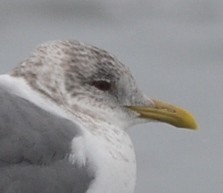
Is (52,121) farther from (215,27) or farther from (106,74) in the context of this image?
(215,27)

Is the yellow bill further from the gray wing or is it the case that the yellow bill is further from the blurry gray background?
the blurry gray background

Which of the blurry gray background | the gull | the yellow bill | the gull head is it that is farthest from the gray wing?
the blurry gray background

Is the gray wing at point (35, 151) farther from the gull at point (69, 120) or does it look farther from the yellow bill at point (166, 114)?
the yellow bill at point (166, 114)

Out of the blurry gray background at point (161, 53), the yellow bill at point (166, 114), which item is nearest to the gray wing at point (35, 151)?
the yellow bill at point (166, 114)

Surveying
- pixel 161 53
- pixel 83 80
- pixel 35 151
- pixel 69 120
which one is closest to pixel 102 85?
pixel 83 80

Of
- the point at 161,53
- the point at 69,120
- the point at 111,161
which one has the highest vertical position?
the point at 69,120

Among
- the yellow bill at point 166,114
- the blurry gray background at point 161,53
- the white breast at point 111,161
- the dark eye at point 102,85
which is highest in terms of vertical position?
the dark eye at point 102,85

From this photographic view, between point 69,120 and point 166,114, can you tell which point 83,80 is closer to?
point 69,120
